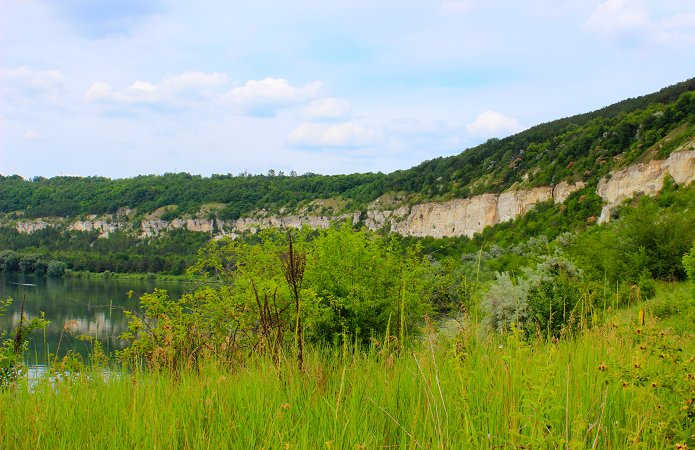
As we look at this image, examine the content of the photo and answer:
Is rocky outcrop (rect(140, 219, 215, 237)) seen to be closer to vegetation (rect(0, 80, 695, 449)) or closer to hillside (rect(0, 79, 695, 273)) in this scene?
hillside (rect(0, 79, 695, 273))

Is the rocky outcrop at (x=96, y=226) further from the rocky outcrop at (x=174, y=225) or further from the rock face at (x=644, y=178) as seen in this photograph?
the rock face at (x=644, y=178)

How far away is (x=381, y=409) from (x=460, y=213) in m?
80.2

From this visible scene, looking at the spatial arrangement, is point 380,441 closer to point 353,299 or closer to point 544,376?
point 544,376

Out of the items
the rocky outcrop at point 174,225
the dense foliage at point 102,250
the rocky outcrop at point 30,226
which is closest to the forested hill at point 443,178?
the rocky outcrop at point 174,225

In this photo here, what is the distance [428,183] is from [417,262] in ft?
273

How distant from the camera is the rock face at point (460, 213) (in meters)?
45.1

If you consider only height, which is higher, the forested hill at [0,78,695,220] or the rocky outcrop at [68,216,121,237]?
the forested hill at [0,78,695,220]

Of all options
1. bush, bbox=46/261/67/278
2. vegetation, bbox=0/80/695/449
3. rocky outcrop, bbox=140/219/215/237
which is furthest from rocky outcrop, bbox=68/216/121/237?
vegetation, bbox=0/80/695/449

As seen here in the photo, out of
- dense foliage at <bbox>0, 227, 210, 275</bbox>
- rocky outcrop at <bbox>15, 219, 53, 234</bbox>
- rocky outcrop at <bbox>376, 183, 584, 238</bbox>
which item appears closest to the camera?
rocky outcrop at <bbox>376, 183, 584, 238</bbox>

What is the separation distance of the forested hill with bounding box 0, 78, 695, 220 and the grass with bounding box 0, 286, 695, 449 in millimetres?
50424

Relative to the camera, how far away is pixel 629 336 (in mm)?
3307

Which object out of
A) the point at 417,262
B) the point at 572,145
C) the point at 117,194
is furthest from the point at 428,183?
the point at 117,194

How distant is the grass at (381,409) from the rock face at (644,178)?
4696 cm

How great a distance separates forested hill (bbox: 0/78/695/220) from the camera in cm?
5516
